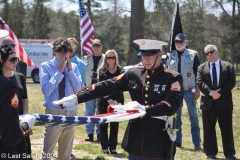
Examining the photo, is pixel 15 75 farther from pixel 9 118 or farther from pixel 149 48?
pixel 9 118

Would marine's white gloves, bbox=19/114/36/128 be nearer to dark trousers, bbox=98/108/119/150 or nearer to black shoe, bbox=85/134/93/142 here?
dark trousers, bbox=98/108/119/150

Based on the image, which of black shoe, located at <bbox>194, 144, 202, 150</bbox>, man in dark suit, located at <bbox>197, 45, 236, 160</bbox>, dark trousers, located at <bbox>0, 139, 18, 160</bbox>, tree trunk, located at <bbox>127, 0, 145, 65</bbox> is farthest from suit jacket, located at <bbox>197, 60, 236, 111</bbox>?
tree trunk, located at <bbox>127, 0, 145, 65</bbox>

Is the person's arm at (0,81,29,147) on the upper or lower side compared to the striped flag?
lower

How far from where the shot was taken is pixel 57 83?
6.24m

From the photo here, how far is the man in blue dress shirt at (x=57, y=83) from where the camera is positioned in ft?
20.5

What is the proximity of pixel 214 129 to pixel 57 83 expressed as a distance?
3232 mm

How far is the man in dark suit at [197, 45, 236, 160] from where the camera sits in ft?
26.3

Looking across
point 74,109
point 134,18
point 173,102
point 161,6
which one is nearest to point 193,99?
point 74,109

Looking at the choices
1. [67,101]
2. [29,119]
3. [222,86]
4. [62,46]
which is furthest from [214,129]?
[29,119]

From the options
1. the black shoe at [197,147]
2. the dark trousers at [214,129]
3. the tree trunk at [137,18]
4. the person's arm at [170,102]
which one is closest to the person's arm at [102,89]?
the person's arm at [170,102]

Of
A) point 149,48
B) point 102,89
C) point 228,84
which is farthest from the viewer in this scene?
point 228,84

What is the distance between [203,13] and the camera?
152ft

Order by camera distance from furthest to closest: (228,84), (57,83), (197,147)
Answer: (197,147)
(228,84)
(57,83)

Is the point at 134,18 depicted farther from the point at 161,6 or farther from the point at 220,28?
the point at 220,28
